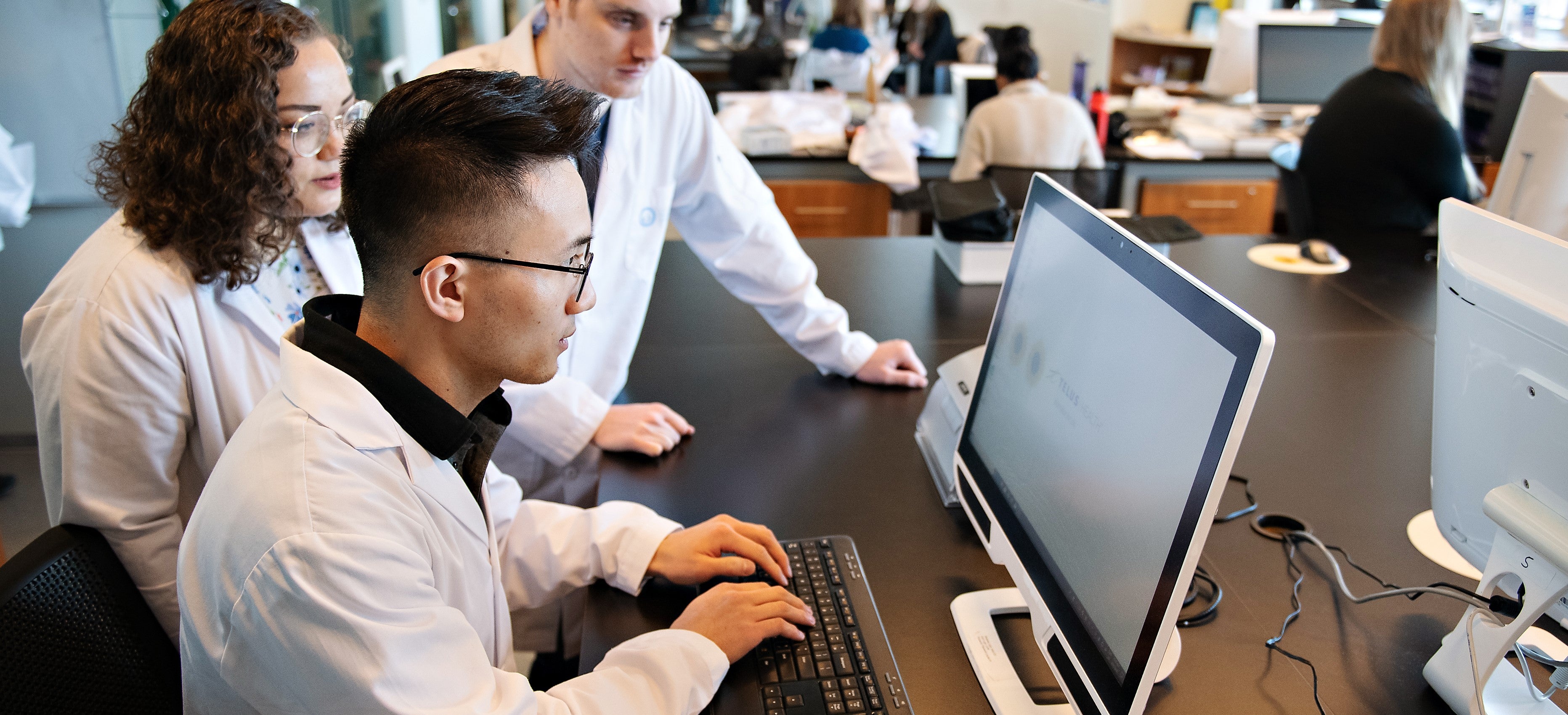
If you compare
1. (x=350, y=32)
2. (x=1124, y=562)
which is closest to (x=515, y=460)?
(x=1124, y=562)

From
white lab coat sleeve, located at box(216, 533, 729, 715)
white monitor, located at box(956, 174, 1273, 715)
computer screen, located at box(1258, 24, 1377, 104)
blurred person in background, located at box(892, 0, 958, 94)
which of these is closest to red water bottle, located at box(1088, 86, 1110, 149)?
computer screen, located at box(1258, 24, 1377, 104)

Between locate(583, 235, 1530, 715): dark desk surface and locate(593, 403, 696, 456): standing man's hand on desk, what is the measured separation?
0.07 feet

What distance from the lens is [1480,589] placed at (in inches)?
39.0

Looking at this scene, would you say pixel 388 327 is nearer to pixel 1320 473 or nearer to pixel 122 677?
pixel 122 677

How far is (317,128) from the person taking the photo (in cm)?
127

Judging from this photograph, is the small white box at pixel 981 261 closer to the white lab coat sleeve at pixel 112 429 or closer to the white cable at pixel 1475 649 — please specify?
the white cable at pixel 1475 649

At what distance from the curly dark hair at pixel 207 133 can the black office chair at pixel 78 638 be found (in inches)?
14.3

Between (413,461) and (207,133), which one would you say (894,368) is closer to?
(413,461)

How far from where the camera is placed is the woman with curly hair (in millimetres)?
1156

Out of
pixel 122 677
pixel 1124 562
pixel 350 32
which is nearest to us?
pixel 1124 562

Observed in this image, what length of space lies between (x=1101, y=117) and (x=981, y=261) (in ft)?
7.94

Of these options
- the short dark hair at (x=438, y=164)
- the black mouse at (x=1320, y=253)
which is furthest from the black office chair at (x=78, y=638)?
the black mouse at (x=1320, y=253)

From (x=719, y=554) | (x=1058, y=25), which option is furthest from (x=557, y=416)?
(x=1058, y=25)

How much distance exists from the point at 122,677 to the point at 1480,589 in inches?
54.7
